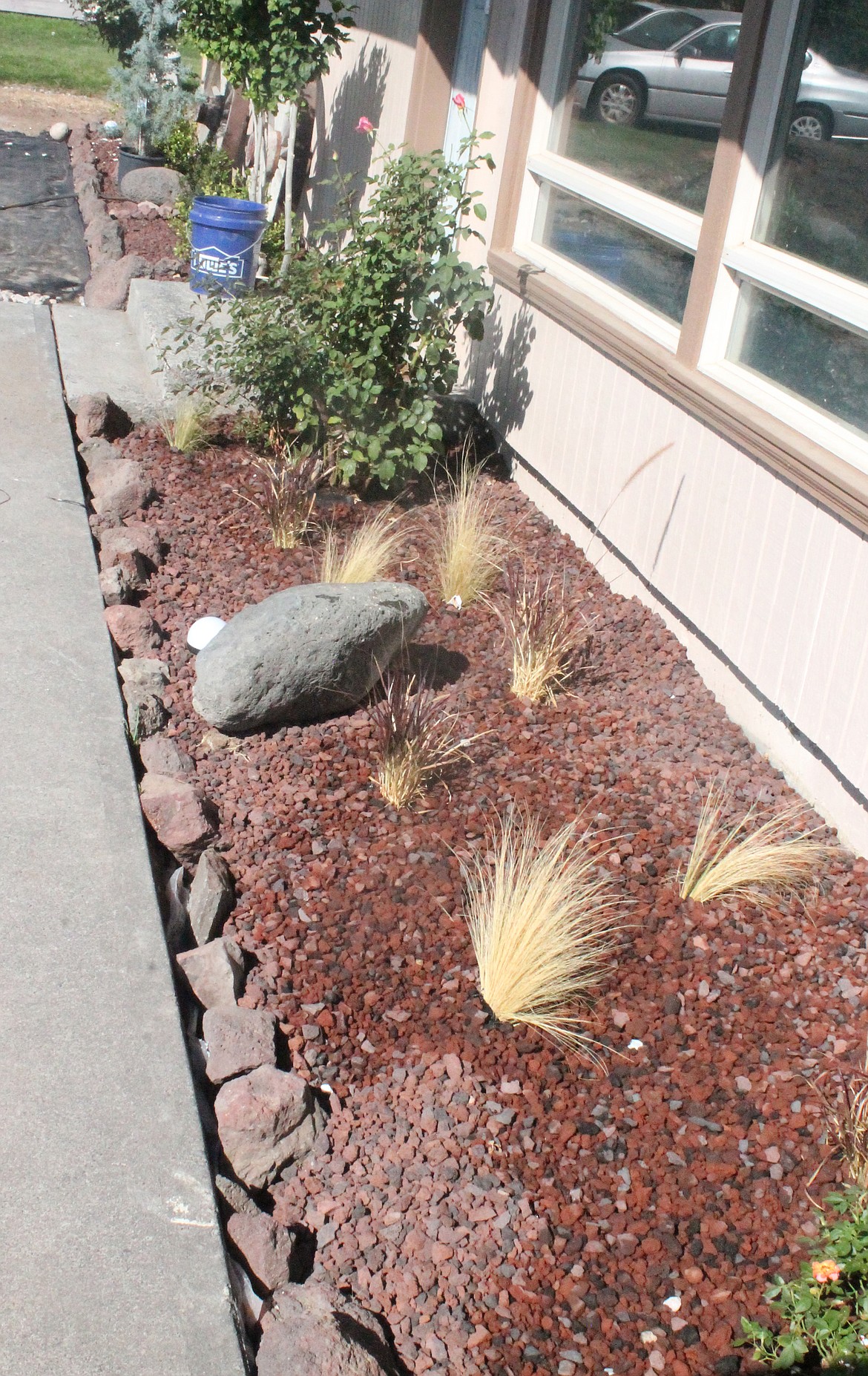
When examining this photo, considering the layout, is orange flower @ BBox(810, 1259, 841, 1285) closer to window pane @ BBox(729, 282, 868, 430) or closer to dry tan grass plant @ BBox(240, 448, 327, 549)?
window pane @ BBox(729, 282, 868, 430)

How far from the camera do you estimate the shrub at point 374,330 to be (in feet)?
18.7

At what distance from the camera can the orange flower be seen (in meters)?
2.21

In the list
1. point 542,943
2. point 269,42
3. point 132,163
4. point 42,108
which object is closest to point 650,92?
point 542,943

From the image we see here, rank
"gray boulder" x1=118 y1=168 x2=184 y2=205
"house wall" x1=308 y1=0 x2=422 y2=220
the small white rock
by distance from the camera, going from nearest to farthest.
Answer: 1. the small white rock
2. "house wall" x1=308 y1=0 x2=422 y2=220
3. "gray boulder" x1=118 y1=168 x2=184 y2=205

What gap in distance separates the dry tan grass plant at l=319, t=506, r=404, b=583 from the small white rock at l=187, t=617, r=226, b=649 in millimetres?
542

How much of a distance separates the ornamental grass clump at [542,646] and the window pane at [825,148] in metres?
1.50

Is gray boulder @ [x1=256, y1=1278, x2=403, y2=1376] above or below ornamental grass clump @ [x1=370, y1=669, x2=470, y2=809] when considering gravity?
below

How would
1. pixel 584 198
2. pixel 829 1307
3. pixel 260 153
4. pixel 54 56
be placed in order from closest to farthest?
pixel 829 1307 < pixel 584 198 < pixel 260 153 < pixel 54 56

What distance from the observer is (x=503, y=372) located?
656 centimetres

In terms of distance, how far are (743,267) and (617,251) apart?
49.8 inches

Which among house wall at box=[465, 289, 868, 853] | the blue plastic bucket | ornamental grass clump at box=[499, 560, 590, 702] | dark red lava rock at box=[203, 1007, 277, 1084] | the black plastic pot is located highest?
the black plastic pot

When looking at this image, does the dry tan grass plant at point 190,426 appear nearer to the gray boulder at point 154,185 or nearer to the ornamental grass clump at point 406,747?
the ornamental grass clump at point 406,747

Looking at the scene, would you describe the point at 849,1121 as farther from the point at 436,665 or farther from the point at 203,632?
the point at 203,632

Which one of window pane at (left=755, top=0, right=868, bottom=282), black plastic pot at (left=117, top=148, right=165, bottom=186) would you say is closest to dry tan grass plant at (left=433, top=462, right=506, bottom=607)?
window pane at (left=755, top=0, right=868, bottom=282)
